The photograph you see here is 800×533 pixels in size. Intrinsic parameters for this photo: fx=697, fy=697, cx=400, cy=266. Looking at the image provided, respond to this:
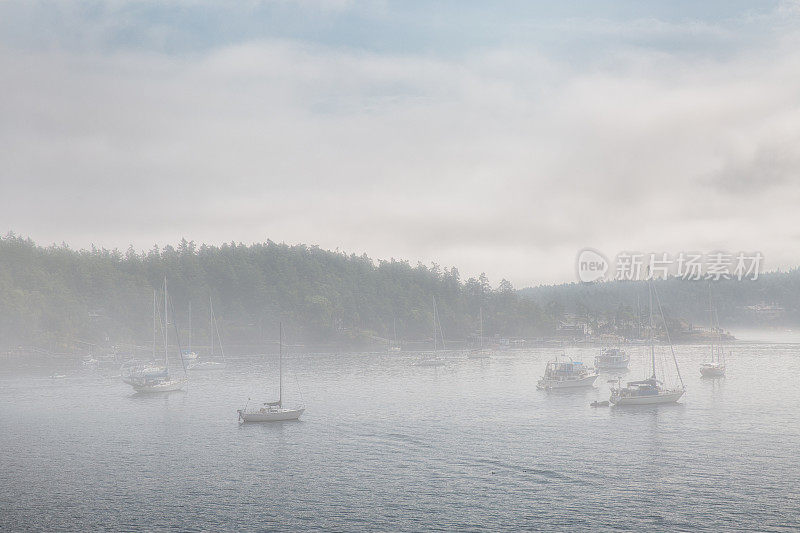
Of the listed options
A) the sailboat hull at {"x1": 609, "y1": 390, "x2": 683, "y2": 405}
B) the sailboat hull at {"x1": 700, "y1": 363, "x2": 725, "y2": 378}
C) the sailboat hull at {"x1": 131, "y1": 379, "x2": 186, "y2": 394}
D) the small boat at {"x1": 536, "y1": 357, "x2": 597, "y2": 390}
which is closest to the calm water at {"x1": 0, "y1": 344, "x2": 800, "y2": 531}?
the sailboat hull at {"x1": 609, "y1": 390, "x2": 683, "y2": 405}

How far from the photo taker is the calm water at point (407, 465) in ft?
204

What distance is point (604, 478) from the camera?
73.6 metres

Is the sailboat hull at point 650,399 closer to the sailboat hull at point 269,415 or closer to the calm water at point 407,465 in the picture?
the calm water at point 407,465

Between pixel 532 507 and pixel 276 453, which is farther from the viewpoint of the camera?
pixel 276 453

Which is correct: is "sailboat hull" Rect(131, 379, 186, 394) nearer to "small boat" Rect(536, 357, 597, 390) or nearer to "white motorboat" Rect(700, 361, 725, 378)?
"small boat" Rect(536, 357, 597, 390)

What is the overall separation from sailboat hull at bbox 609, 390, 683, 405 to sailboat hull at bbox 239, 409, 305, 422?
182 ft

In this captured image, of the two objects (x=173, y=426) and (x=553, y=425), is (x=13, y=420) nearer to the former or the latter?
(x=173, y=426)

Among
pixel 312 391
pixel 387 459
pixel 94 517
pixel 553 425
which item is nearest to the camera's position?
pixel 94 517

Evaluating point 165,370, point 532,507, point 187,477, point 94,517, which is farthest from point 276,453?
point 165,370

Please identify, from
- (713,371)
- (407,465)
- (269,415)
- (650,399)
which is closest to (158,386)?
(269,415)

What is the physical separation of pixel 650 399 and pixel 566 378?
1320 inches

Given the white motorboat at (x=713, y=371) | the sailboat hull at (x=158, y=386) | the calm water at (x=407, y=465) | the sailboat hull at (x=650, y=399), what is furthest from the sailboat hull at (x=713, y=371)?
the sailboat hull at (x=158, y=386)

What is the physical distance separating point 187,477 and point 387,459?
76.0ft

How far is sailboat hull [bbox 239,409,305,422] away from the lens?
110 meters
